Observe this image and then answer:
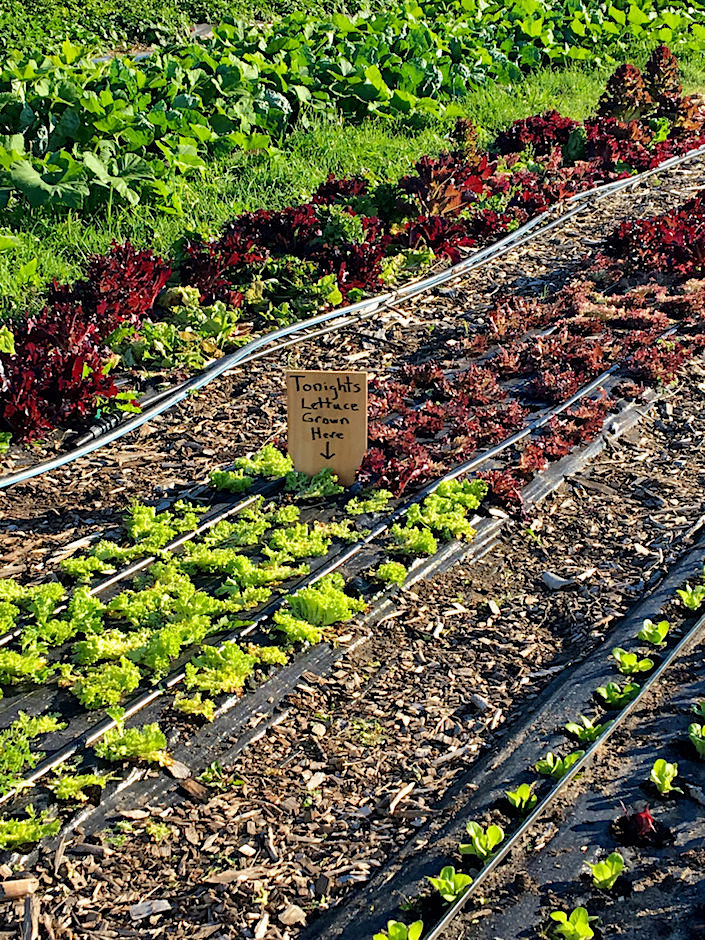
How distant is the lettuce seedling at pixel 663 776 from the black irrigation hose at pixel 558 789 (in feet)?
0.81

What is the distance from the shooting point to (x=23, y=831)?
3.52 meters

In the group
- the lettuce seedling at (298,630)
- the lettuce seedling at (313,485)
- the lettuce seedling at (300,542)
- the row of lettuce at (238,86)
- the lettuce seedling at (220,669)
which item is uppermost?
the row of lettuce at (238,86)

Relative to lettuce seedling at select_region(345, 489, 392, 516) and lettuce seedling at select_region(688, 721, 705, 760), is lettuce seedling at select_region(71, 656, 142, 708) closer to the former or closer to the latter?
lettuce seedling at select_region(345, 489, 392, 516)

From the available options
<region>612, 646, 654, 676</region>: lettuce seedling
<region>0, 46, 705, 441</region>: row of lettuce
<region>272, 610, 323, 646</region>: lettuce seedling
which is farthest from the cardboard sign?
<region>612, 646, 654, 676</region>: lettuce seedling

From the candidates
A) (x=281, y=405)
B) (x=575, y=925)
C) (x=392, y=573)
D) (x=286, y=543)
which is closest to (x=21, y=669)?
(x=286, y=543)

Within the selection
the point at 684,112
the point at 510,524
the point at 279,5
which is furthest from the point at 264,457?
the point at 279,5

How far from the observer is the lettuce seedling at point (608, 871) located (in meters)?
3.30

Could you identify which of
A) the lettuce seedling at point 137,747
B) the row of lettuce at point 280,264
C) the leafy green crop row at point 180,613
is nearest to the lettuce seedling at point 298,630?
the leafy green crop row at point 180,613

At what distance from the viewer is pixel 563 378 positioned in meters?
6.61

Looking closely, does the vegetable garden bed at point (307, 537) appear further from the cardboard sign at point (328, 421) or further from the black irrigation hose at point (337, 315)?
the black irrigation hose at point (337, 315)

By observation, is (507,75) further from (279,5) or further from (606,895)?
(606,895)

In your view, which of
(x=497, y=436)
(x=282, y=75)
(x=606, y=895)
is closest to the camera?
(x=606, y=895)

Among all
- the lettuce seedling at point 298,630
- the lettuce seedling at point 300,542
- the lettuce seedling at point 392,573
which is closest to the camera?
the lettuce seedling at point 298,630

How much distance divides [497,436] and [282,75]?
19.6ft
